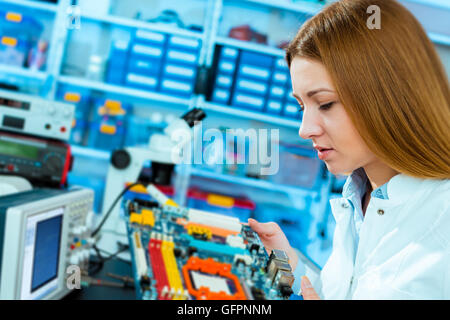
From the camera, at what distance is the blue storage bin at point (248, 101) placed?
2.48 meters

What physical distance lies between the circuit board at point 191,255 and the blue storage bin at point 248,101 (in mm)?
1724

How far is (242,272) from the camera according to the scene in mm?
581

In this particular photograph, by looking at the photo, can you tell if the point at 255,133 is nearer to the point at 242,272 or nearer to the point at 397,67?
the point at 397,67

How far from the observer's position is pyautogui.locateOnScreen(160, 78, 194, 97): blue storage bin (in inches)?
97.2

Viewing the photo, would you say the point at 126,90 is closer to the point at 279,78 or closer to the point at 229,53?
the point at 229,53

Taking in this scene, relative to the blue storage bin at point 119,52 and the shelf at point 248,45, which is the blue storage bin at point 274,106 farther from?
the blue storage bin at point 119,52

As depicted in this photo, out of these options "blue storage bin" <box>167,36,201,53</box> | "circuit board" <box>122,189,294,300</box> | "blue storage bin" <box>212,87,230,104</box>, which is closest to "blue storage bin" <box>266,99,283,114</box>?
"blue storage bin" <box>212,87,230,104</box>

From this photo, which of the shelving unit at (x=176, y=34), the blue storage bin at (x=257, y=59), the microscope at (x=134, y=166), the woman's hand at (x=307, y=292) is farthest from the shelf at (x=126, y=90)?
the woman's hand at (x=307, y=292)

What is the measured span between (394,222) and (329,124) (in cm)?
11

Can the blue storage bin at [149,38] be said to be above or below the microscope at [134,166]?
above

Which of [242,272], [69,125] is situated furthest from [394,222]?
[69,125]

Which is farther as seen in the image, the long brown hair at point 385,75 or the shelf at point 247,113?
the shelf at point 247,113

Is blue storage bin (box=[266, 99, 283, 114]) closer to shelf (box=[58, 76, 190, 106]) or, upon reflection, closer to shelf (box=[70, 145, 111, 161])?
shelf (box=[58, 76, 190, 106])

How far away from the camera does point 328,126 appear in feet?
1.31
